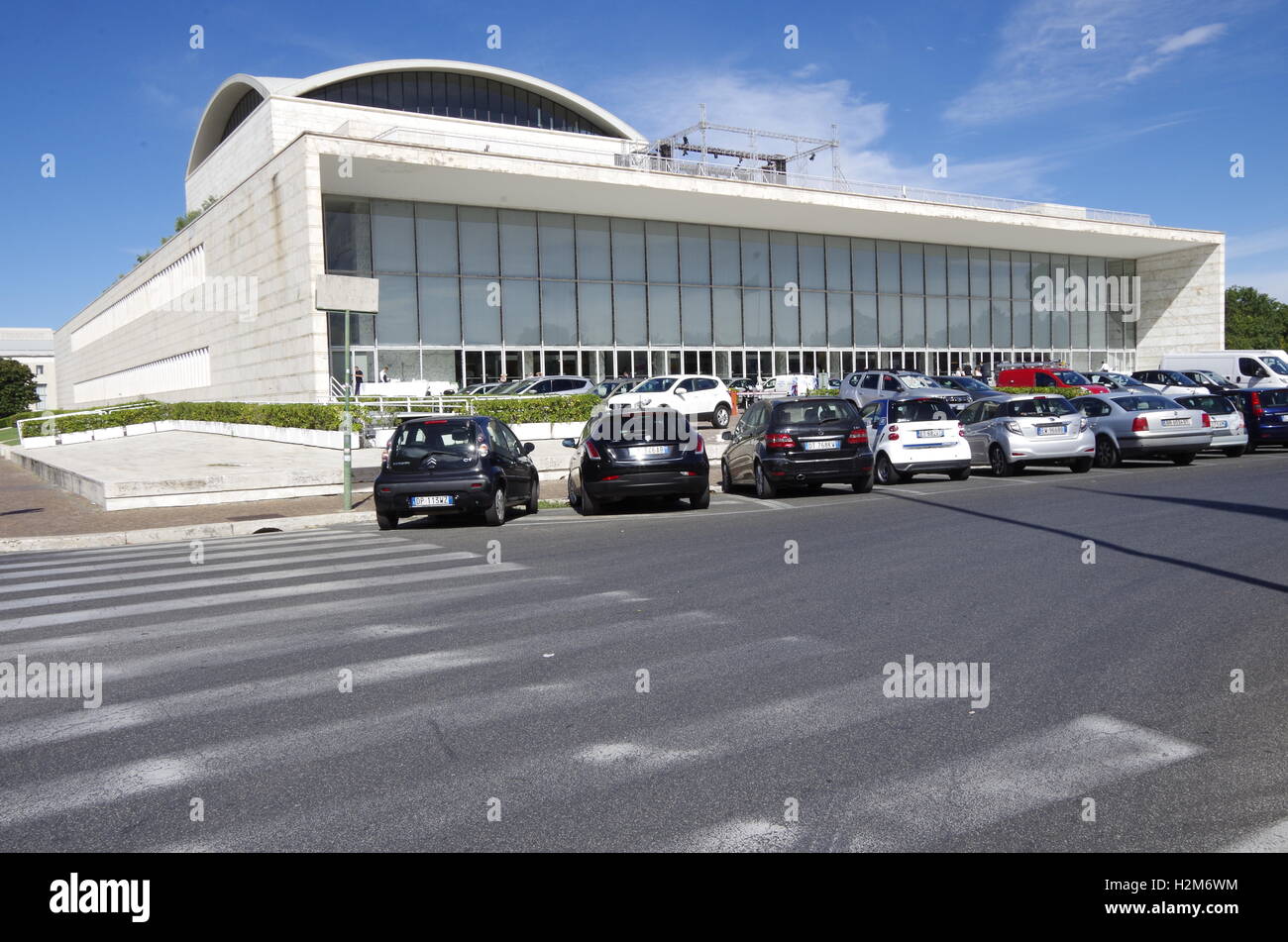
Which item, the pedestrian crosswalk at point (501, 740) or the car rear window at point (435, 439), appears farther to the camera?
the car rear window at point (435, 439)

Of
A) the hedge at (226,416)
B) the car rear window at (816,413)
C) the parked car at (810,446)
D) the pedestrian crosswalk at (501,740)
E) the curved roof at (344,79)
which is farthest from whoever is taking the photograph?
the curved roof at (344,79)

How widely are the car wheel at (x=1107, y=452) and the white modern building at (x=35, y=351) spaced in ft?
481

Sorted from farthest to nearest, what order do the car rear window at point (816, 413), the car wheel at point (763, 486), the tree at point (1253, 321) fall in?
the tree at point (1253, 321) → the car wheel at point (763, 486) → the car rear window at point (816, 413)

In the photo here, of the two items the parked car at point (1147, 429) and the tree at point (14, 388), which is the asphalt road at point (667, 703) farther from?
the tree at point (14, 388)

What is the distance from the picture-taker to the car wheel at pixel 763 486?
58.0 ft

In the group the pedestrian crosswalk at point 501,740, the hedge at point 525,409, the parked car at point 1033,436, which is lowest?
the pedestrian crosswalk at point 501,740

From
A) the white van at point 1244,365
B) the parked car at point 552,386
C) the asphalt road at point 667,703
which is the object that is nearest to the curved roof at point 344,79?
the parked car at point 552,386

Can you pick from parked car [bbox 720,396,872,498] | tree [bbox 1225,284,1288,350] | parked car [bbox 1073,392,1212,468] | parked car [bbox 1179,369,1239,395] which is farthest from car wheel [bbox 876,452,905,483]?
tree [bbox 1225,284,1288,350]

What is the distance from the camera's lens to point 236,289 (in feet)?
142

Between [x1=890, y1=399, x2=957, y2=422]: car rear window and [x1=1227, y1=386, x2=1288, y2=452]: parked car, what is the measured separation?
28.5ft

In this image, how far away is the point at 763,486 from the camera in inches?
702

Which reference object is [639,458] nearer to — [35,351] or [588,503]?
[588,503]

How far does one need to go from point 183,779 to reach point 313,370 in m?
32.0
